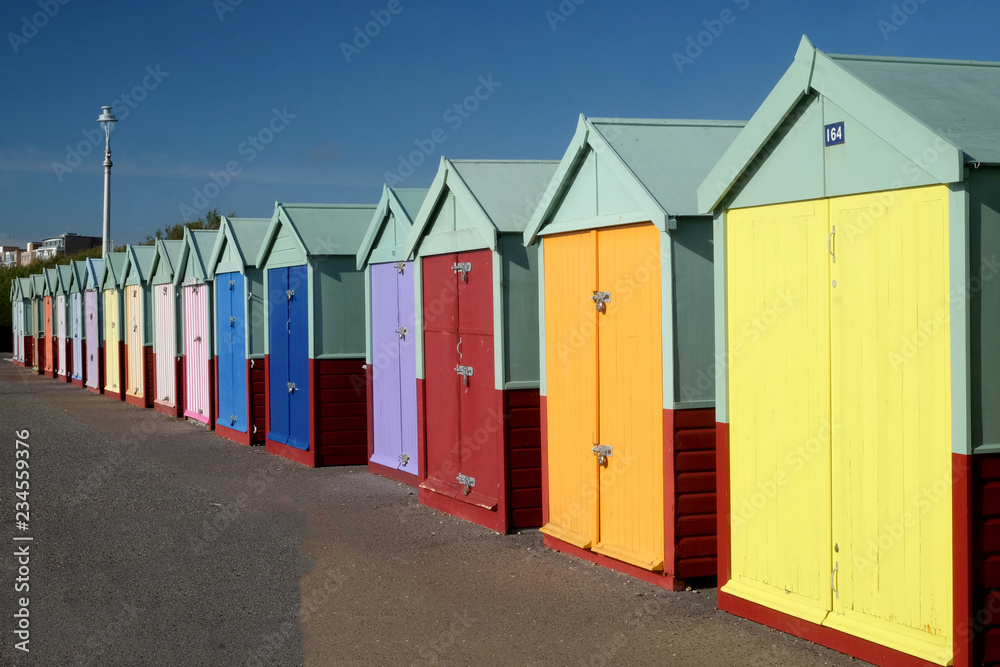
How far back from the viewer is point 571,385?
26.5 feet

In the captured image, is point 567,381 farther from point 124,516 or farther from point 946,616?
point 124,516

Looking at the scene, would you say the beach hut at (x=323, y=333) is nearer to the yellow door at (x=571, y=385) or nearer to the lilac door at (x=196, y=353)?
the lilac door at (x=196, y=353)

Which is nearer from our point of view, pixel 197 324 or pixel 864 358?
pixel 864 358

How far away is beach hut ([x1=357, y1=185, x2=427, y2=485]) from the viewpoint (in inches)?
445

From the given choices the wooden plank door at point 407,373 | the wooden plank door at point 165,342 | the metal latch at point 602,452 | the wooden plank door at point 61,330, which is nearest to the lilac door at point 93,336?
the wooden plank door at point 61,330

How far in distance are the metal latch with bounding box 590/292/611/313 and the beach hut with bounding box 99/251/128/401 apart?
18.3m

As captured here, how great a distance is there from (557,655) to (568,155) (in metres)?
3.77

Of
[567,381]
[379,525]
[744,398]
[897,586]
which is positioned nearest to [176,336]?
[379,525]

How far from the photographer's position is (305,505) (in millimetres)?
10398

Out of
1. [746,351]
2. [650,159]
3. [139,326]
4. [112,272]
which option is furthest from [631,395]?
[112,272]

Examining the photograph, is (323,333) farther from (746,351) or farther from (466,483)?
(746,351)

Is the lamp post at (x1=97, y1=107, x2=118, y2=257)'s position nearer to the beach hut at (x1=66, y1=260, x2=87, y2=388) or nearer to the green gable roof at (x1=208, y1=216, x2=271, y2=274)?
the beach hut at (x1=66, y1=260, x2=87, y2=388)

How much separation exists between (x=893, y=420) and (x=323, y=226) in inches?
375

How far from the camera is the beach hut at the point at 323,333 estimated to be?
13.2 meters
